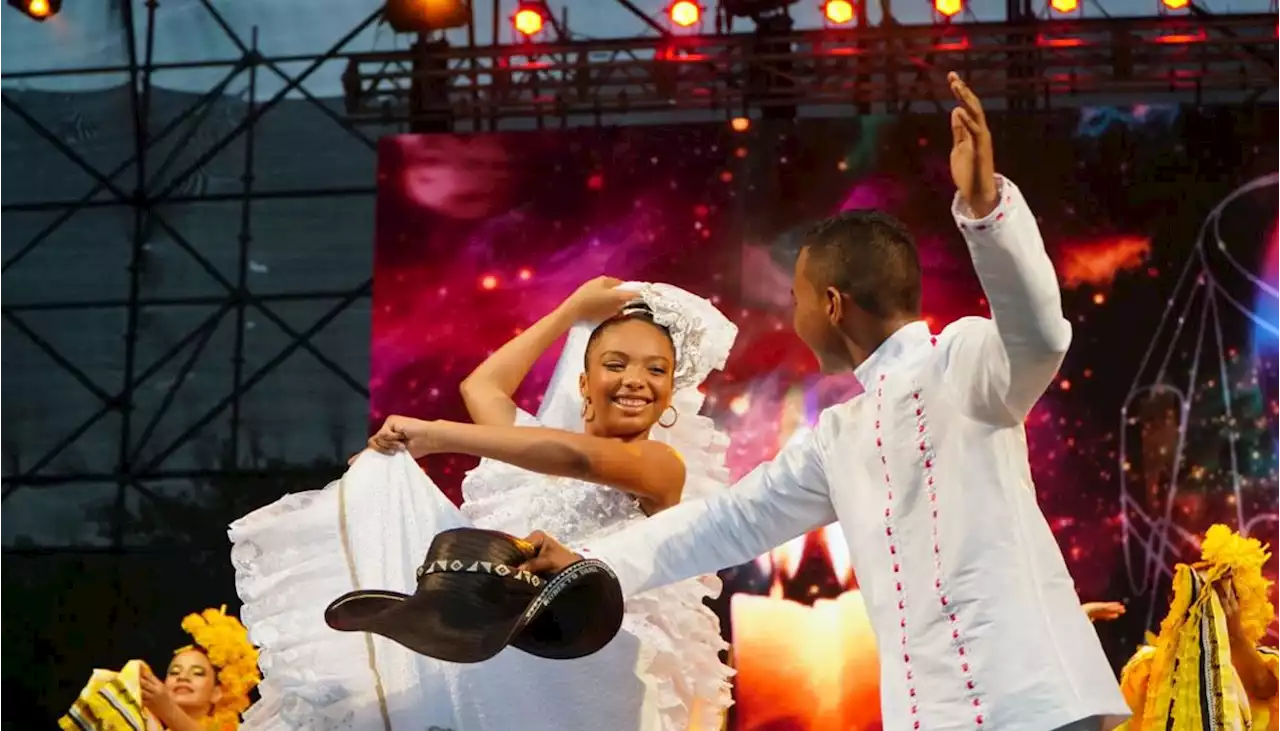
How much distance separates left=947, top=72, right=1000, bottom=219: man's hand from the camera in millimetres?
1947

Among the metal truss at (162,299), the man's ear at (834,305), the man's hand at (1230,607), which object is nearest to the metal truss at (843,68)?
the metal truss at (162,299)

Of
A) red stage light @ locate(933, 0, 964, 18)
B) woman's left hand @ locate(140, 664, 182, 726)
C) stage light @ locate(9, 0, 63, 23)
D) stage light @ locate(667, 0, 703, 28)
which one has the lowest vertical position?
woman's left hand @ locate(140, 664, 182, 726)

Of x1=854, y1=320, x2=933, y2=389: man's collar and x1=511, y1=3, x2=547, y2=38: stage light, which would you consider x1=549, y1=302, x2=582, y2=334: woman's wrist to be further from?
x1=511, y1=3, x2=547, y2=38: stage light

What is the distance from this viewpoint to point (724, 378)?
309 inches

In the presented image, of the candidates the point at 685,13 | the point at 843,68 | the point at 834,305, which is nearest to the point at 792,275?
the point at 843,68

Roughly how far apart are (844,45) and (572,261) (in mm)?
1743

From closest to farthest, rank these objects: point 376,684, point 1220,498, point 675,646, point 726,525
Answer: point 726,525 < point 376,684 < point 675,646 < point 1220,498

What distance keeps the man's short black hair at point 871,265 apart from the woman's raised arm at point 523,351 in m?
1.12

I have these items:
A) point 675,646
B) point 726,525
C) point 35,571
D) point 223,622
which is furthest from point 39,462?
point 726,525

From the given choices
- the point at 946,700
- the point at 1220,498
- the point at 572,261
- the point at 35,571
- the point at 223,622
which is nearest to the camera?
the point at 946,700

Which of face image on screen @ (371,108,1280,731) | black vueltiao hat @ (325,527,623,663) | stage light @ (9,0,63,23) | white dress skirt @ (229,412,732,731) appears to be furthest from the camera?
stage light @ (9,0,63,23)

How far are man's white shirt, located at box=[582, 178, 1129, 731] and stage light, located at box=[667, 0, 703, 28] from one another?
6.01 metres

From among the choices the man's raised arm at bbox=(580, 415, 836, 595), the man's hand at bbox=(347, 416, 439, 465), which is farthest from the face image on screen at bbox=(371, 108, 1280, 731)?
the man's raised arm at bbox=(580, 415, 836, 595)

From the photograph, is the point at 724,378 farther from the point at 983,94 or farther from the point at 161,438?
the point at 161,438
